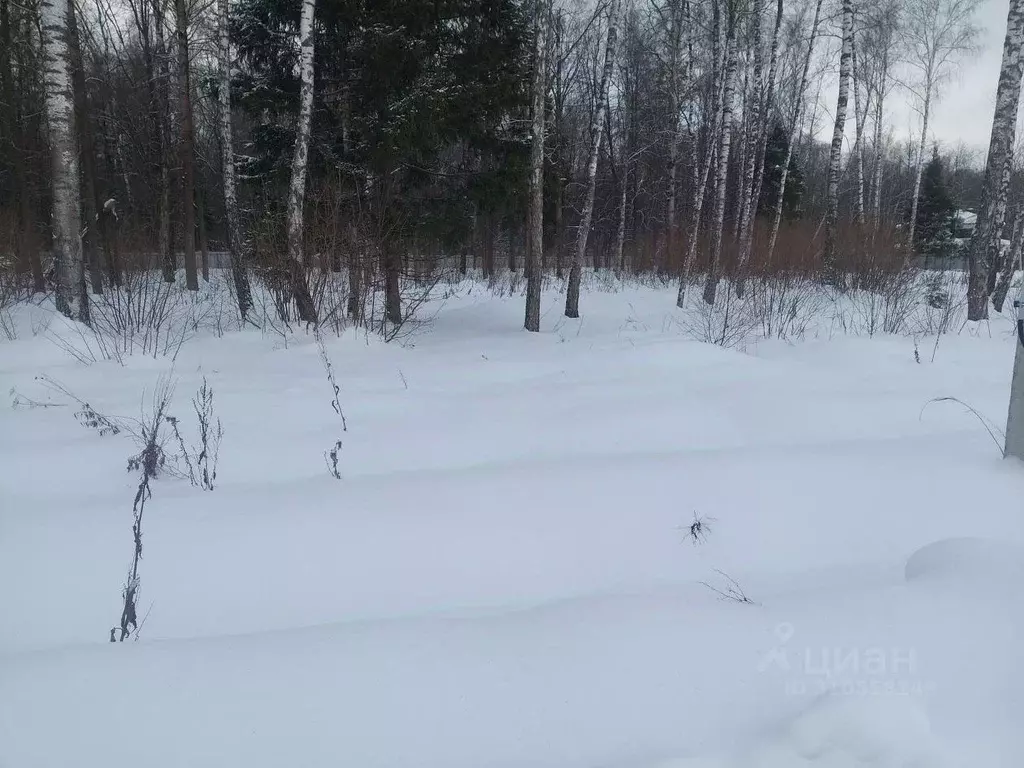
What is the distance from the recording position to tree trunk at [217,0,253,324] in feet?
37.2

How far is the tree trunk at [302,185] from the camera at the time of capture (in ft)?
27.9

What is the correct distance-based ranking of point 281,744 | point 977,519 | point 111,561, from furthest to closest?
1. point 977,519
2. point 111,561
3. point 281,744

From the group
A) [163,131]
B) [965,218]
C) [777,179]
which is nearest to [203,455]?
[163,131]

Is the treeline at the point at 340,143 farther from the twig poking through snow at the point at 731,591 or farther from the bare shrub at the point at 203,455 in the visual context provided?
the twig poking through snow at the point at 731,591

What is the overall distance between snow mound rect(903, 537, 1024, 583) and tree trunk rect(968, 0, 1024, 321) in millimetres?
9650

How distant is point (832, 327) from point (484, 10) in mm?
7088

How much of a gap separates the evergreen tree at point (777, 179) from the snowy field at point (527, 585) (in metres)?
24.6

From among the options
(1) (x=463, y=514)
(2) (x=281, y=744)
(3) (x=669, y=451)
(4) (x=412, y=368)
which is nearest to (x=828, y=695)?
(2) (x=281, y=744)

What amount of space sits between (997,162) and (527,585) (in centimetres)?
1148

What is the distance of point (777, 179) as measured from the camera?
27.8 metres

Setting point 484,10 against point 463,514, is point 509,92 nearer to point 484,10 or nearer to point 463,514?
point 484,10

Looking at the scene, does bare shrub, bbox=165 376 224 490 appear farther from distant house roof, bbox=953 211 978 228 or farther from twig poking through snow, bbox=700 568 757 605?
distant house roof, bbox=953 211 978 228

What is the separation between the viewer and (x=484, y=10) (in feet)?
33.0

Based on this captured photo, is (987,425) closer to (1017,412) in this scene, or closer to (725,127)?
(1017,412)
